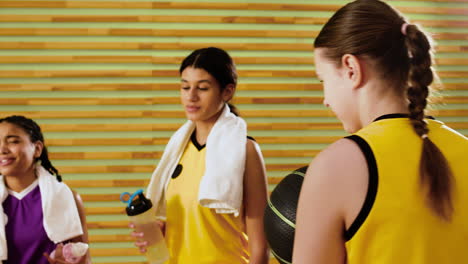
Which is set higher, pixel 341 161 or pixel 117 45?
pixel 117 45

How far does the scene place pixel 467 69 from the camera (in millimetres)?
4320

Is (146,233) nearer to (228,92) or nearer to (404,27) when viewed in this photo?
(228,92)

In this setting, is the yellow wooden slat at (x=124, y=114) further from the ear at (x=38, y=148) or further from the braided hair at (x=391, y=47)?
the braided hair at (x=391, y=47)

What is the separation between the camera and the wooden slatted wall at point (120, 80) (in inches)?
154

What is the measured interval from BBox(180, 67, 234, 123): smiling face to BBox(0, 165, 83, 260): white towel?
81 cm

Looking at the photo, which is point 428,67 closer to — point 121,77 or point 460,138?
point 460,138

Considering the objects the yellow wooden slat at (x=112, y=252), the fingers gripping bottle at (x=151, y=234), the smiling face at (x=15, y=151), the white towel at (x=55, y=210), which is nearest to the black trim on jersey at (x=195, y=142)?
the fingers gripping bottle at (x=151, y=234)

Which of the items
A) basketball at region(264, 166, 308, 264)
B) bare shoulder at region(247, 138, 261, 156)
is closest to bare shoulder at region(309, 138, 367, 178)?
basketball at region(264, 166, 308, 264)

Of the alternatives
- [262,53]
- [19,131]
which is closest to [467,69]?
[262,53]

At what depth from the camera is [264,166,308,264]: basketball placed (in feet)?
4.44

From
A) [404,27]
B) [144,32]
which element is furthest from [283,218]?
[144,32]

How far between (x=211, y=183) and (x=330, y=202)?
1256mm

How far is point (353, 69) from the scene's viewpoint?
38.9 inches

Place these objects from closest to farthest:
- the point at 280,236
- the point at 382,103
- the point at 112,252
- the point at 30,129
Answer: the point at 382,103 < the point at 280,236 < the point at 30,129 < the point at 112,252
